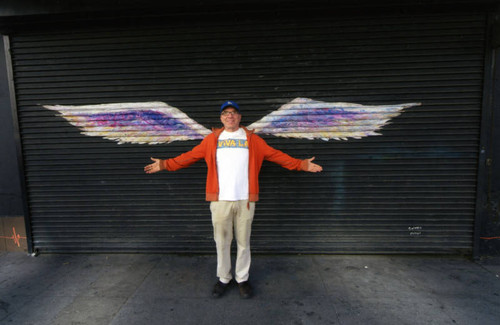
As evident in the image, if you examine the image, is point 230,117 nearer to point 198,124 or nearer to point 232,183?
point 232,183

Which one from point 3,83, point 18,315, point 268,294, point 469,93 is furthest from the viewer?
point 3,83

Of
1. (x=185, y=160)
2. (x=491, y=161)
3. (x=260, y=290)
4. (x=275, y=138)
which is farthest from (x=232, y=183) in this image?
(x=491, y=161)

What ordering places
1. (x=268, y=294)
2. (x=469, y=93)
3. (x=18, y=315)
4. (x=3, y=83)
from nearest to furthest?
1. (x=18, y=315)
2. (x=268, y=294)
3. (x=469, y=93)
4. (x=3, y=83)

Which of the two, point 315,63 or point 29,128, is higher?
point 315,63

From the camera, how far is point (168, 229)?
3863 millimetres

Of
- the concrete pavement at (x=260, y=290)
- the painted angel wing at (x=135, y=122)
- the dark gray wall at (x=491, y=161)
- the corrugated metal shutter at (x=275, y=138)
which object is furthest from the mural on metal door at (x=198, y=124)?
the concrete pavement at (x=260, y=290)

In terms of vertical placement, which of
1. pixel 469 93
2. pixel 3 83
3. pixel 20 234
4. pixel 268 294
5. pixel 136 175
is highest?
pixel 3 83

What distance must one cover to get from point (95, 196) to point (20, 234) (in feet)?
4.63

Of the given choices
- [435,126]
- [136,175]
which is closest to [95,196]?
[136,175]

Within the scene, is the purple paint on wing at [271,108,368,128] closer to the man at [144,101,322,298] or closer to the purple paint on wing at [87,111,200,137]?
the man at [144,101,322,298]

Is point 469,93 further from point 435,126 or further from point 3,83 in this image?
point 3,83

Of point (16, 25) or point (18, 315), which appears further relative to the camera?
point (16, 25)

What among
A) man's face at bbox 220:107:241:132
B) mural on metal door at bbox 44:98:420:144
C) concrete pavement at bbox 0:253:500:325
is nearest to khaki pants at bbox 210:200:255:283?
concrete pavement at bbox 0:253:500:325

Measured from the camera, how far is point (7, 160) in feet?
12.8
